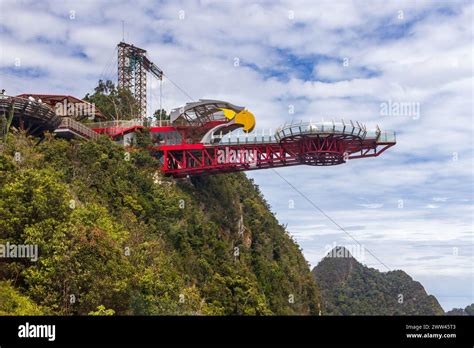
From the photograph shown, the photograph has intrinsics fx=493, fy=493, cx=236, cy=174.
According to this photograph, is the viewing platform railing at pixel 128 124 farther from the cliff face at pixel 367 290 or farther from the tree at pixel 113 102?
the cliff face at pixel 367 290

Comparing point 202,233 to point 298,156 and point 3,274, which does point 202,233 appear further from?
point 3,274

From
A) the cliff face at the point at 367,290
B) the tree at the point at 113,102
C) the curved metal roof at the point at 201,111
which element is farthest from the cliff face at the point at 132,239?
the cliff face at the point at 367,290

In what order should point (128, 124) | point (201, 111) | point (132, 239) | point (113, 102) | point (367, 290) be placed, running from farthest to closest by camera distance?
point (367, 290) → point (113, 102) → point (128, 124) → point (201, 111) → point (132, 239)

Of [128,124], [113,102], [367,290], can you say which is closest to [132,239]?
[128,124]

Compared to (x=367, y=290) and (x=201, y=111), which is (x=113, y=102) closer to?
(x=201, y=111)
